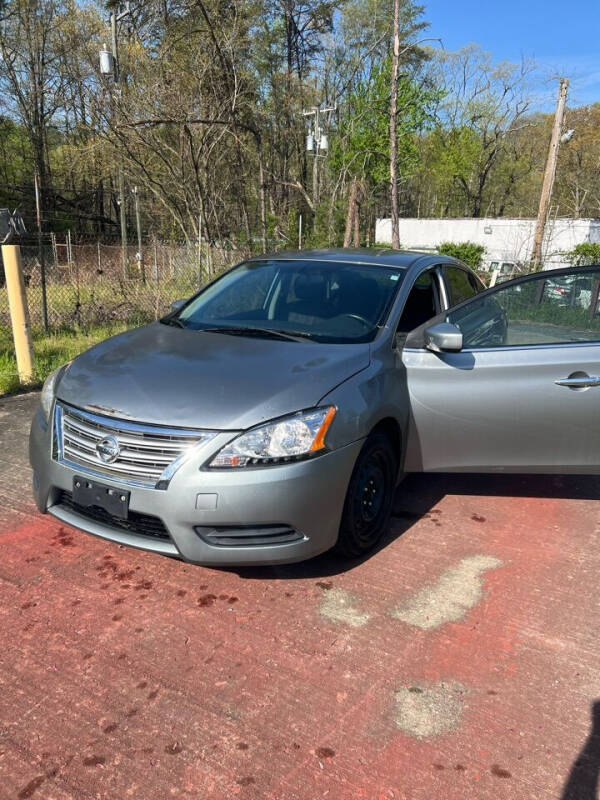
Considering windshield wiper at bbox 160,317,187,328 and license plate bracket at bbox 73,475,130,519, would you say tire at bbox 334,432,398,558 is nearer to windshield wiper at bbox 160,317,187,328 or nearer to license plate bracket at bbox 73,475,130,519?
license plate bracket at bbox 73,475,130,519

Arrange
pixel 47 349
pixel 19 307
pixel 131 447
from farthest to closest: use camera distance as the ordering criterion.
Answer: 1. pixel 47 349
2. pixel 19 307
3. pixel 131 447

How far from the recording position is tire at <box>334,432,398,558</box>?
3.00 metres

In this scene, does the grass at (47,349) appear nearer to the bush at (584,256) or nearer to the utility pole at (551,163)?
the utility pole at (551,163)

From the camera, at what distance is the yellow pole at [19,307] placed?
5715mm

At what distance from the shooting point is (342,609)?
2.83m

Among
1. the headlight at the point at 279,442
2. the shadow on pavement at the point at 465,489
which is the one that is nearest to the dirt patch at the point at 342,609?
the shadow on pavement at the point at 465,489

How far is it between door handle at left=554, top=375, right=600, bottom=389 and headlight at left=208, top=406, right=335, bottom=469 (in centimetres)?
148

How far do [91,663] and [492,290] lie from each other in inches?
118

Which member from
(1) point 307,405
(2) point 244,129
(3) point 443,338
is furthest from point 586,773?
(2) point 244,129

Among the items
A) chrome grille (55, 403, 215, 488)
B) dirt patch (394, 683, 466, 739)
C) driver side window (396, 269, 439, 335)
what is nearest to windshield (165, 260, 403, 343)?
driver side window (396, 269, 439, 335)

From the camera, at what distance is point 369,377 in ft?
10.3

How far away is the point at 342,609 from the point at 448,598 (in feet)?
1.77

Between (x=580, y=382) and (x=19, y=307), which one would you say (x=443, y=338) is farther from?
(x=19, y=307)

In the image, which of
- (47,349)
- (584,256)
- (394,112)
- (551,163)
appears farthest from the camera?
(584,256)
